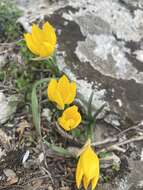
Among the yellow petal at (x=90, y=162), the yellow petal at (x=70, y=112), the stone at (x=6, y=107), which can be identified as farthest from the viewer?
the stone at (x=6, y=107)

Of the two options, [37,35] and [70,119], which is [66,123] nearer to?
[70,119]

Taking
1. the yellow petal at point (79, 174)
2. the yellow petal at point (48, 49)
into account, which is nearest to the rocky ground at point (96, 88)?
the yellow petal at point (79, 174)

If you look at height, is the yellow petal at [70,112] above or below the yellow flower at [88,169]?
above

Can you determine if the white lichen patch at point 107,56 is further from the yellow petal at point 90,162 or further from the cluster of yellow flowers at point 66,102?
the yellow petal at point 90,162

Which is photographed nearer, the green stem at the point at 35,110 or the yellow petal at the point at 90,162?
the yellow petal at the point at 90,162

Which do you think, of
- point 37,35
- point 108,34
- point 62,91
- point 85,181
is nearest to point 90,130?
point 62,91
